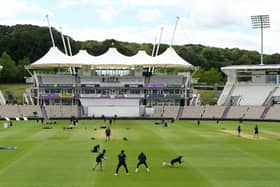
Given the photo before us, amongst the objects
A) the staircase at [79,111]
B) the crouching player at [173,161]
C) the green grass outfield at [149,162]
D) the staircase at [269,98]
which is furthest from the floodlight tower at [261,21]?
the crouching player at [173,161]

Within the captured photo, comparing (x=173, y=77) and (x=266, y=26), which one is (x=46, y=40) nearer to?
(x=173, y=77)

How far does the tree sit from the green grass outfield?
89.3m

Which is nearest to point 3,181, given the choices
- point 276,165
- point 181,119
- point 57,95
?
point 276,165

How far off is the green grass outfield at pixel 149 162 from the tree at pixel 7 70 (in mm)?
89251

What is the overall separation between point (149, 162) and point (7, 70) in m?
113

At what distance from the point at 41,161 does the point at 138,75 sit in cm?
8078

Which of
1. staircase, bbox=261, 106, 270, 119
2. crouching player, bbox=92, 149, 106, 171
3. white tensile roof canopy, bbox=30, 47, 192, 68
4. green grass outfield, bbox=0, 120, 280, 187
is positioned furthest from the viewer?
white tensile roof canopy, bbox=30, 47, 192, 68

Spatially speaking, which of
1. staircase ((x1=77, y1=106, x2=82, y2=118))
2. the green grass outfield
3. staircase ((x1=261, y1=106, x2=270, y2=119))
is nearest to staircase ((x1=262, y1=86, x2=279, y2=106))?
staircase ((x1=261, y1=106, x2=270, y2=119))

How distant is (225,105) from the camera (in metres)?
105

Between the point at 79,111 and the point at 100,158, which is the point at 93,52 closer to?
the point at 79,111

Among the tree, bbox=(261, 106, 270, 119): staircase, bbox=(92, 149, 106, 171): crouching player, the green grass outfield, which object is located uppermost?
the tree

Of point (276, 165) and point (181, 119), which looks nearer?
point (276, 165)

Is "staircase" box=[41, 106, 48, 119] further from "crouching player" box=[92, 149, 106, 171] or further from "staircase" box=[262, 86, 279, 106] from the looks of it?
"crouching player" box=[92, 149, 106, 171]

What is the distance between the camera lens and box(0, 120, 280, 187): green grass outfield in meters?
26.1
